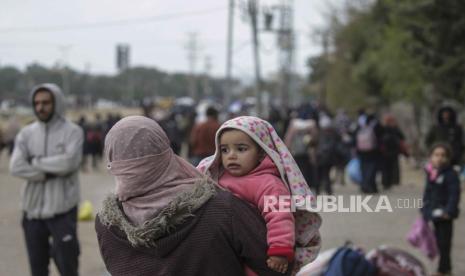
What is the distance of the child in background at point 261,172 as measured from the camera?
248 centimetres

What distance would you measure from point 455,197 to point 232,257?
4.55 m

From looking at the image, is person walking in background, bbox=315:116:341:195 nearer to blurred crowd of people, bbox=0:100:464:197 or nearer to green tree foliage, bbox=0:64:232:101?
blurred crowd of people, bbox=0:100:464:197

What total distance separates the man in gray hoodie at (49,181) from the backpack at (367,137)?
8324 mm

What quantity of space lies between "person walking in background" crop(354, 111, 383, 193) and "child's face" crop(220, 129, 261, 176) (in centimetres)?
1041

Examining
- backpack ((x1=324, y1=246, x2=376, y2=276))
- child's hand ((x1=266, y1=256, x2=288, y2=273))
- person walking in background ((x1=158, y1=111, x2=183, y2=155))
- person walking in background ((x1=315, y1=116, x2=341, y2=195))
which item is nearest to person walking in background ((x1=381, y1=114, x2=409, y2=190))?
person walking in background ((x1=315, y1=116, x2=341, y2=195))

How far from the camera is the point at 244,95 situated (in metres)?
90.5

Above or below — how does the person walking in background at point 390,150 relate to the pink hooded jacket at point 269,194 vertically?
below

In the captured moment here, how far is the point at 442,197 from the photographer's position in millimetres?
6508

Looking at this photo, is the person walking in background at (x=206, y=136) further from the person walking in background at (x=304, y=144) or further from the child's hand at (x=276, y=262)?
the child's hand at (x=276, y=262)

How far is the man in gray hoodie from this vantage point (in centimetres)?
502

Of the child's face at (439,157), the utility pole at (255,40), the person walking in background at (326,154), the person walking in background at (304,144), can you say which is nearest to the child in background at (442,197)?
the child's face at (439,157)

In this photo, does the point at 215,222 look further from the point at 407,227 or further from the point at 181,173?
the point at 407,227

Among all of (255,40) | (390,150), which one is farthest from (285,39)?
(390,150)

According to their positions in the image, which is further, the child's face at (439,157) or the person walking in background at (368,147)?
the person walking in background at (368,147)
